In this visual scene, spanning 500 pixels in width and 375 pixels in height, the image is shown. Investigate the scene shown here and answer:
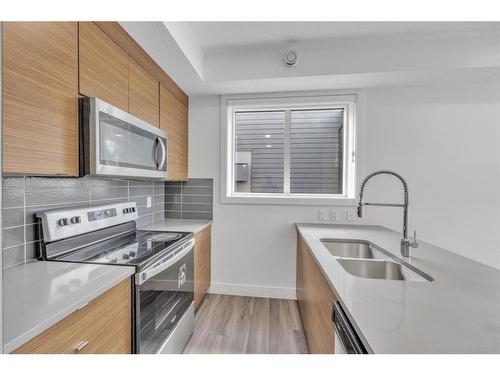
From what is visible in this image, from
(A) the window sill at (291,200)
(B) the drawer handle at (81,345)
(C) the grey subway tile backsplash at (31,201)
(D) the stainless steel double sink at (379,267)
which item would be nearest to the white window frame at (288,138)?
(A) the window sill at (291,200)

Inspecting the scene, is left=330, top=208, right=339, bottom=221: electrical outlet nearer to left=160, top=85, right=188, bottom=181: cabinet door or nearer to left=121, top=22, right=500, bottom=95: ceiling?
left=121, top=22, right=500, bottom=95: ceiling

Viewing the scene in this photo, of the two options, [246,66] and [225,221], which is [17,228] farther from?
[246,66]

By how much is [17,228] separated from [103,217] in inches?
18.7

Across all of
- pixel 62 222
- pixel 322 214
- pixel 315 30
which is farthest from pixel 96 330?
pixel 315 30

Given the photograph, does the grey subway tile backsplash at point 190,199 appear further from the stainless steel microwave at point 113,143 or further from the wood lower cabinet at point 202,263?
the stainless steel microwave at point 113,143

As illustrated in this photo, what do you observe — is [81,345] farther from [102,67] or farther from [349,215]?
[349,215]

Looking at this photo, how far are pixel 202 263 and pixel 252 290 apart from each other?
65cm

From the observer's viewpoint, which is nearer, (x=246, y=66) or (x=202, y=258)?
(x=246, y=66)

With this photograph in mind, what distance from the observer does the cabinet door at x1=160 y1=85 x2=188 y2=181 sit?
198 cm

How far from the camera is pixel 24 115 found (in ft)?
2.79

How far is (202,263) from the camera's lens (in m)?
2.20

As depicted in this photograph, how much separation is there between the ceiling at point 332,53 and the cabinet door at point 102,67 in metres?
0.29

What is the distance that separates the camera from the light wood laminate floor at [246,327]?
1694 mm
